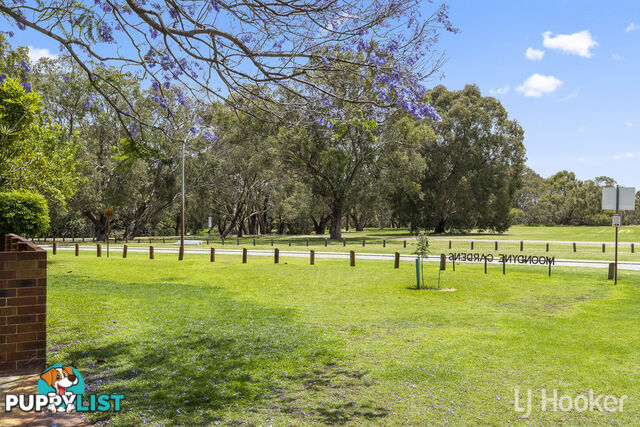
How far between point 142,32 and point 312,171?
37.1 meters

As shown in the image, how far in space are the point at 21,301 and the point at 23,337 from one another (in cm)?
44

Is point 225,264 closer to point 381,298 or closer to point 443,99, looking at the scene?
point 381,298

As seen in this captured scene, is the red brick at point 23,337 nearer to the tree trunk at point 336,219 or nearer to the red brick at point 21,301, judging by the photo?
the red brick at point 21,301

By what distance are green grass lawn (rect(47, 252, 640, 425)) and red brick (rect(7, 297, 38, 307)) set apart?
1.19m

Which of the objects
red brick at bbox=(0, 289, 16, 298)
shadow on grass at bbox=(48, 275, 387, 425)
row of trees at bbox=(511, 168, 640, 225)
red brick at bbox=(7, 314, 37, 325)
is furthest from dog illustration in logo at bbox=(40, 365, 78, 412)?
row of trees at bbox=(511, 168, 640, 225)

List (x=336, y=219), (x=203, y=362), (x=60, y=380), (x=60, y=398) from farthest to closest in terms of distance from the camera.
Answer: (x=336, y=219) < (x=203, y=362) < (x=60, y=380) < (x=60, y=398)

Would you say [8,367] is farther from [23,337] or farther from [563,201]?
[563,201]

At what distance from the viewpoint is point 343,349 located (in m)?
7.68

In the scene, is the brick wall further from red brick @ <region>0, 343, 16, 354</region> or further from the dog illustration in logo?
the dog illustration in logo

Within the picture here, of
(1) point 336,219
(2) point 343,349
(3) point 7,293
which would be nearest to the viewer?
(3) point 7,293

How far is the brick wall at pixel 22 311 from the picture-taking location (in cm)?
552

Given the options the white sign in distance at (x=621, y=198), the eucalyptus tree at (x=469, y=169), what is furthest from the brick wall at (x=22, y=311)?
the eucalyptus tree at (x=469, y=169)

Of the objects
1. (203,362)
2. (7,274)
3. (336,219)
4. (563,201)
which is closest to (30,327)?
(7,274)

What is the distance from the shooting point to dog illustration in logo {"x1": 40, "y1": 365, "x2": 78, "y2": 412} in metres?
5.15
